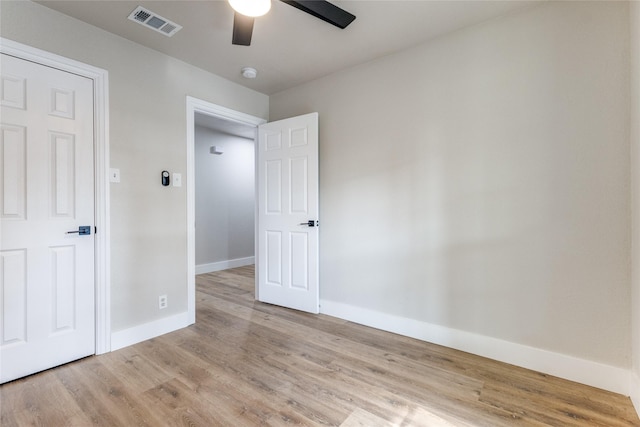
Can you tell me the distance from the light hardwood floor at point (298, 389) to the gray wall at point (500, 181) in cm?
38

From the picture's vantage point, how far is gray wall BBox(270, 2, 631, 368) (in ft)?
5.99

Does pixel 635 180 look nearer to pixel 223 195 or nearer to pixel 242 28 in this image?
pixel 242 28

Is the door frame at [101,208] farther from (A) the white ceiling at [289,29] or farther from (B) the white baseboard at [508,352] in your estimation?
(B) the white baseboard at [508,352]

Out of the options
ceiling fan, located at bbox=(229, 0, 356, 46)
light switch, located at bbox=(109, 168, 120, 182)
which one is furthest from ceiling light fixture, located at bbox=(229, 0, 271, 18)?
light switch, located at bbox=(109, 168, 120, 182)

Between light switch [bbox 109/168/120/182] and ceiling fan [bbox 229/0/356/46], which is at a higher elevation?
ceiling fan [bbox 229/0/356/46]

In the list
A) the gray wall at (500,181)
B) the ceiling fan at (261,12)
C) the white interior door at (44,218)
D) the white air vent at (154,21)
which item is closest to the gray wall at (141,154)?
the white interior door at (44,218)

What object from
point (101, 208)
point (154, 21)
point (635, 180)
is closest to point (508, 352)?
point (635, 180)

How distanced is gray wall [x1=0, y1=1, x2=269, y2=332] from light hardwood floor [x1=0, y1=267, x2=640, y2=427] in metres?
0.46

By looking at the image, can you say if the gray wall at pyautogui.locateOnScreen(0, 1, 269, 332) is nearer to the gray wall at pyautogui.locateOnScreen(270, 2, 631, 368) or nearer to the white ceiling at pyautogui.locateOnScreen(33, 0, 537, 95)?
the white ceiling at pyautogui.locateOnScreen(33, 0, 537, 95)

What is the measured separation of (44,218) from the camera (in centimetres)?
206

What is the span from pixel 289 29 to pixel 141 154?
1.65 m

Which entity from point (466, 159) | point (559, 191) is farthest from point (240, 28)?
point (559, 191)

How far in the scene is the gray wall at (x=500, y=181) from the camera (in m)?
1.83

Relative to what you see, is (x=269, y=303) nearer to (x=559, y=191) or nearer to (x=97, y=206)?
(x=97, y=206)
